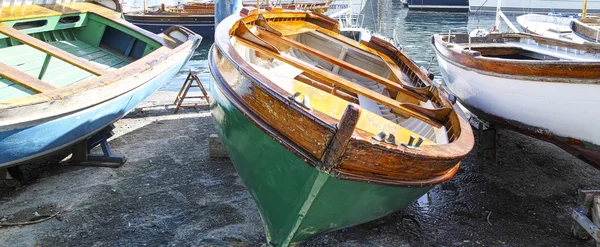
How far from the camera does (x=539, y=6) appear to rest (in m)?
38.9

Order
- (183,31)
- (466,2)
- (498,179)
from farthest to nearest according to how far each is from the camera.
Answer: (466,2)
(183,31)
(498,179)

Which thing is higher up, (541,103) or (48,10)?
(48,10)

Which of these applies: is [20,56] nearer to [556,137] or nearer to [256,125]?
[256,125]

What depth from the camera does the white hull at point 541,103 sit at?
16.3 ft

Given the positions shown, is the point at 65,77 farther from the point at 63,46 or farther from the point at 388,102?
the point at 388,102

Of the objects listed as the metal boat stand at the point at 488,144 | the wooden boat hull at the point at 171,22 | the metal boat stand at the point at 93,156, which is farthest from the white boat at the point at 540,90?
the wooden boat hull at the point at 171,22

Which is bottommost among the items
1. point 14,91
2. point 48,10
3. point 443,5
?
point 443,5

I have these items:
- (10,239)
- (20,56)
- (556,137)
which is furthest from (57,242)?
(556,137)

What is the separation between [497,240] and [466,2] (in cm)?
3942

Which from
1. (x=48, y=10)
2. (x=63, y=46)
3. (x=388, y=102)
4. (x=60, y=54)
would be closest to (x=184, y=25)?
(x=48, y=10)

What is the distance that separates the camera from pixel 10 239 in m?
4.32

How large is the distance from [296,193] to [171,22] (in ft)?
66.1

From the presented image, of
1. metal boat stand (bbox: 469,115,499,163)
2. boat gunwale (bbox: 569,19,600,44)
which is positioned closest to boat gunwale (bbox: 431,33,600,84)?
metal boat stand (bbox: 469,115,499,163)

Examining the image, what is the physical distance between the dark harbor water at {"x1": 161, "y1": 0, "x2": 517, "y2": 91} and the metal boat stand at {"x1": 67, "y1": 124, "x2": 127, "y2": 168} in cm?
955
